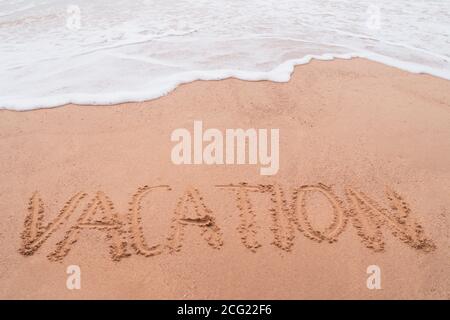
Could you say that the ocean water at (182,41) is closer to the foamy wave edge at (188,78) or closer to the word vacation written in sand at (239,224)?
the foamy wave edge at (188,78)

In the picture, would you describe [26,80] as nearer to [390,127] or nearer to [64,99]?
[64,99]

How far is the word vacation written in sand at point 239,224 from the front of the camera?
2.38 metres

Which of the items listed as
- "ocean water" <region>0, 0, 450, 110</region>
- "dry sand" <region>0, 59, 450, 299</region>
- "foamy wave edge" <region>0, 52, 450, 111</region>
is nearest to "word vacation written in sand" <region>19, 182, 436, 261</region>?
"dry sand" <region>0, 59, 450, 299</region>

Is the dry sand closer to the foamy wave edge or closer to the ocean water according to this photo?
the foamy wave edge

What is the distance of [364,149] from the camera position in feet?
10.3

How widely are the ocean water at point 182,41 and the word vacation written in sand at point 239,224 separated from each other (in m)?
1.49

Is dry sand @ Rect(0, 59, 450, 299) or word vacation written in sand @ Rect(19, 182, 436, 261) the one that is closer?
dry sand @ Rect(0, 59, 450, 299)

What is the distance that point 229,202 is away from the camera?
105 inches

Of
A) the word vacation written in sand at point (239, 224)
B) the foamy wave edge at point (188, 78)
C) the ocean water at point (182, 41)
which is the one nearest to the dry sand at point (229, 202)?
the word vacation written in sand at point (239, 224)

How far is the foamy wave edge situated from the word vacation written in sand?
4.32 feet

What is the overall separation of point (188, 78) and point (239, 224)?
2.18m

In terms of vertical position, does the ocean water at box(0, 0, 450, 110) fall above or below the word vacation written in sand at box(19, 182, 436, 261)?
above

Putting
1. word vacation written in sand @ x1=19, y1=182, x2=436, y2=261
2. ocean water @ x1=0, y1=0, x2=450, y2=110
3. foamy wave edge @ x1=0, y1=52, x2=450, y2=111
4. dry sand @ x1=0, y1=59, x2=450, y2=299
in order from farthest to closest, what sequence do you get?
ocean water @ x1=0, y1=0, x2=450, y2=110 → foamy wave edge @ x1=0, y1=52, x2=450, y2=111 → word vacation written in sand @ x1=19, y1=182, x2=436, y2=261 → dry sand @ x1=0, y1=59, x2=450, y2=299

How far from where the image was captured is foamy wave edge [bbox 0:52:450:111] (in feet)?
12.1
